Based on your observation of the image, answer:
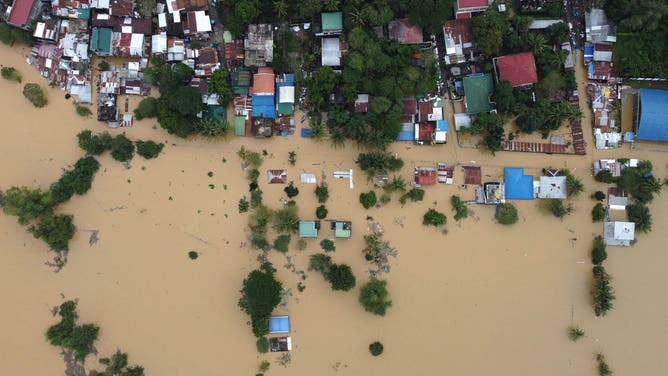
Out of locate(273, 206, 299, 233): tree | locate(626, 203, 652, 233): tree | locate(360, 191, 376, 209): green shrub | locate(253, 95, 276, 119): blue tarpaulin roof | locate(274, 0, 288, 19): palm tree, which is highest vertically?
locate(274, 0, 288, 19): palm tree

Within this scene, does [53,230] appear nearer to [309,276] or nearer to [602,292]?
[309,276]

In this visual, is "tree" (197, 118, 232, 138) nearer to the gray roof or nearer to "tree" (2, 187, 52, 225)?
"tree" (2, 187, 52, 225)

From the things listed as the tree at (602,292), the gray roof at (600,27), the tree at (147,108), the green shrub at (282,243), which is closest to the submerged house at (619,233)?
the tree at (602,292)

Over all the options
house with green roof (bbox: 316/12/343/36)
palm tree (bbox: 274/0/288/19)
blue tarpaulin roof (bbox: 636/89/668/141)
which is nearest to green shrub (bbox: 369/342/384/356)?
house with green roof (bbox: 316/12/343/36)

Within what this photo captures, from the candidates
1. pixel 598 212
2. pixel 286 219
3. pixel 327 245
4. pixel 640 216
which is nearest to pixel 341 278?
pixel 327 245

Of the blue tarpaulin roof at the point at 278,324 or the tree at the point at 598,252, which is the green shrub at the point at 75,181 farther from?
the tree at the point at 598,252

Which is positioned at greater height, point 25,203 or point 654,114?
point 654,114
